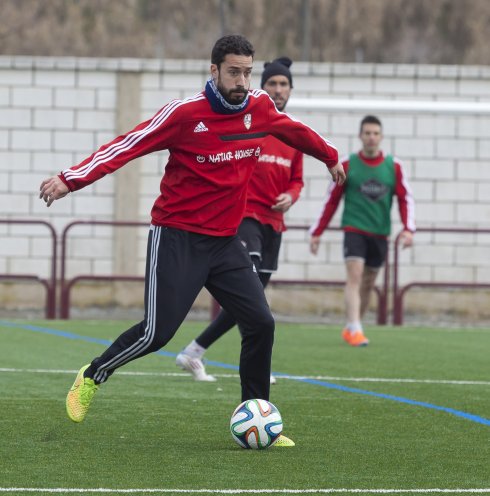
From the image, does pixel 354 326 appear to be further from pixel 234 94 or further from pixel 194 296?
pixel 234 94

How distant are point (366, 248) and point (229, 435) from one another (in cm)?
648

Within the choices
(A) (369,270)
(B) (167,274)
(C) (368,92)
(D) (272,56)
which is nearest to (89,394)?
(B) (167,274)

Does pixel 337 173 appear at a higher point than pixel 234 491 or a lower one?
higher


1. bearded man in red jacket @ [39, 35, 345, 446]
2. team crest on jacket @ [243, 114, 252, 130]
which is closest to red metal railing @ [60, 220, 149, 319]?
bearded man in red jacket @ [39, 35, 345, 446]

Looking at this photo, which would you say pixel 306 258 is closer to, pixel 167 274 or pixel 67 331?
pixel 67 331

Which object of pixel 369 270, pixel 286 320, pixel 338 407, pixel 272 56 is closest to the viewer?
pixel 338 407

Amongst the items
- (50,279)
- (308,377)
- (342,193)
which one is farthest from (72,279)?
(308,377)

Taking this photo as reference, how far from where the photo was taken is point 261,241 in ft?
32.5

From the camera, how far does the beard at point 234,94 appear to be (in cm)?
688

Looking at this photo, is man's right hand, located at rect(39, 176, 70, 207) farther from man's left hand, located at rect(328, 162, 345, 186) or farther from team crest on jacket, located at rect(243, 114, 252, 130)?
man's left hand, located at rect(328, 162, 345, 186)

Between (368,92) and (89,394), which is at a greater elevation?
(368,92)

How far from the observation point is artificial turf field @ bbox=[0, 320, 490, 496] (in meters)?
5.93

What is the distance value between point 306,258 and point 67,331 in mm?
4986

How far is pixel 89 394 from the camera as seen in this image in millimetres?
7203
